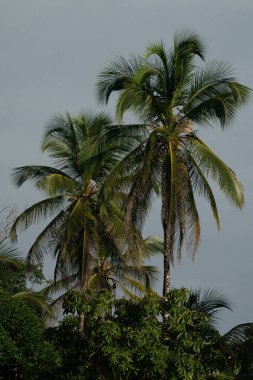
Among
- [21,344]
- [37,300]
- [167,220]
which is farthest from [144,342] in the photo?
[37,300]

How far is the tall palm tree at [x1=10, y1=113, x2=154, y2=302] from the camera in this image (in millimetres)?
26531

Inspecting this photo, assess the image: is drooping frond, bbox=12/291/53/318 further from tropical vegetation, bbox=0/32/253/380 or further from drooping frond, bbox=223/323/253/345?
drooping frond, bbox=223/323/253/345

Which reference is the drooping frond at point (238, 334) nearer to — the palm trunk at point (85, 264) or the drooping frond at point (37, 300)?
the palm trunk at point (85, 264)

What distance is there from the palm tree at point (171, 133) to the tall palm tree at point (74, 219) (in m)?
3.54

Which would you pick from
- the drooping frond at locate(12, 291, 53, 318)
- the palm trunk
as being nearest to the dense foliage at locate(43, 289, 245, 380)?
the palm trunk

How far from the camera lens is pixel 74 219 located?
2627 centimetres

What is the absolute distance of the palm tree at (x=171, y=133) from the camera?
2116 cm

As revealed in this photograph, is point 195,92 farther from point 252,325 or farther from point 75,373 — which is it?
point 75,373

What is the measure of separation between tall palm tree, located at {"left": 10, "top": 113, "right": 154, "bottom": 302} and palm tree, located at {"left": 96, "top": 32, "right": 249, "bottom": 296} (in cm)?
354

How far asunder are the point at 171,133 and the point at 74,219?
5.77 metres

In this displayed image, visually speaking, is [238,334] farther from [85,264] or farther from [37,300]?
[37,300]

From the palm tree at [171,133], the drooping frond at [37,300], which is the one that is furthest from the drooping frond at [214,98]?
the drooping frond at [37,300]

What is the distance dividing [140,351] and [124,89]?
717cm

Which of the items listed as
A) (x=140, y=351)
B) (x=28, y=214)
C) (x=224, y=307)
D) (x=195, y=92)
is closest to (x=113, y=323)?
(x=140, y=351)
